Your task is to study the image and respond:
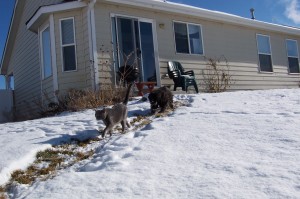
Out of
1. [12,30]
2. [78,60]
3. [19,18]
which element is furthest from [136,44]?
[12,30]

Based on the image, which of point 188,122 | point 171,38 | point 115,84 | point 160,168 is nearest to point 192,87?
point 171,38

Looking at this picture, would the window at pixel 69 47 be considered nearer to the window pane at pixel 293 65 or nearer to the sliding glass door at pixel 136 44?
the sliding glass door at pixel 136 44

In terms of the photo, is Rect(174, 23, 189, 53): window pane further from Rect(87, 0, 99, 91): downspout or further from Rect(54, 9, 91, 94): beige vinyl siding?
Rect(54, 9, 91, 94): beige vinyl siding

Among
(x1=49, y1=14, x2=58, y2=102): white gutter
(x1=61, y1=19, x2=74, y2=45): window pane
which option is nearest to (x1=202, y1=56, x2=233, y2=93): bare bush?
(x1=61, y1=19, x2=74, y2=45): window pane

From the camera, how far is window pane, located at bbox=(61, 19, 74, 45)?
1029 centimetres

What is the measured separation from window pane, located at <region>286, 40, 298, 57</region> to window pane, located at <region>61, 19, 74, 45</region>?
983 cm

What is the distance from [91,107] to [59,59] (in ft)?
9.74

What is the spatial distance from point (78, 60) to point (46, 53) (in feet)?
5.67

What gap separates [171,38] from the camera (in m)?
11.2

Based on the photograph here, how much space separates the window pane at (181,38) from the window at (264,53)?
397cm

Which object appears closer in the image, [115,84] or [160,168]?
[160,168]

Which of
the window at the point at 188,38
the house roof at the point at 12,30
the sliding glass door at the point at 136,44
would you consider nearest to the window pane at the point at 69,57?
the sliding glass door at the point at 136,44

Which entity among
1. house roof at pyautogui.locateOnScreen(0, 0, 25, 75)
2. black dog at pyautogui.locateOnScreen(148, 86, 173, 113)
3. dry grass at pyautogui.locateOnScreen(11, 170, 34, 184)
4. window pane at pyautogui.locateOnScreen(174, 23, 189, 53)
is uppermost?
house roof at pyautogui.locateOnScreen(0, 0, 25, 75)

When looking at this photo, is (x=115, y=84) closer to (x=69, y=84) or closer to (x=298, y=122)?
(x=69, y=84)
